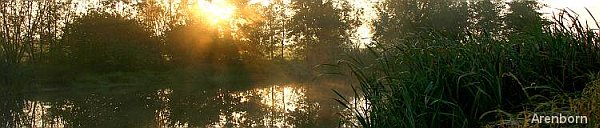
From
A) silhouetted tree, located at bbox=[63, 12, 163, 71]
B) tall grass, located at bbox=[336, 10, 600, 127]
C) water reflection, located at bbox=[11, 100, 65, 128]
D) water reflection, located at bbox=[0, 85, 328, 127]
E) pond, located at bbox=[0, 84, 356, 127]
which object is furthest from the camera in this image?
silhouetted tree, located at bbox=[63, 12, 163, 71]

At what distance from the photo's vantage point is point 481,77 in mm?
4145

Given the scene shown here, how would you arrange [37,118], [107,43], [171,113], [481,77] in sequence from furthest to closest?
[107,43], [171,113], [37,118], [481,77]

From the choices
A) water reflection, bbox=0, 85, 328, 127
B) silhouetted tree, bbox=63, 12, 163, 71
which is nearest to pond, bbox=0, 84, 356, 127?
water reflection, bbox=0, 85, 328, 127

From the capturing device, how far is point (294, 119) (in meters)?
9.74

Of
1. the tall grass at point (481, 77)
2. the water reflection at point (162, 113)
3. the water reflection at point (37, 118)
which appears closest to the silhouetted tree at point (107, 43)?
the water reflection at point (162, 113)

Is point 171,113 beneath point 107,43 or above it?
beneath

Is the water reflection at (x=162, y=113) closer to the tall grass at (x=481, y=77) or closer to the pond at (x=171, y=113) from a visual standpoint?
the pond at (x=171, y=113)

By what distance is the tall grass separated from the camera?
4.09m

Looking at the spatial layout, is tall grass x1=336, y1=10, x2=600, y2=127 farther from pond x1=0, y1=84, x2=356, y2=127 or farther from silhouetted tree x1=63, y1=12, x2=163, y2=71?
silhouetted tree x1=63, y1=12, x2=163, y2=71

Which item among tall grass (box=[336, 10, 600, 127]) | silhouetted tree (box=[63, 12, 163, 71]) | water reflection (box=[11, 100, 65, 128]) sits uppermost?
silhouetted tree (box=[63, 12, 163, 71])

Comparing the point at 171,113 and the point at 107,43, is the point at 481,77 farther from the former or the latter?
the point at 107,43

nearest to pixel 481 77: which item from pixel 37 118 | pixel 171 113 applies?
pixel 171 113

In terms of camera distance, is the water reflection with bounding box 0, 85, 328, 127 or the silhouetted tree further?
the silhouetted tree

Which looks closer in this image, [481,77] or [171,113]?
[481,77]
